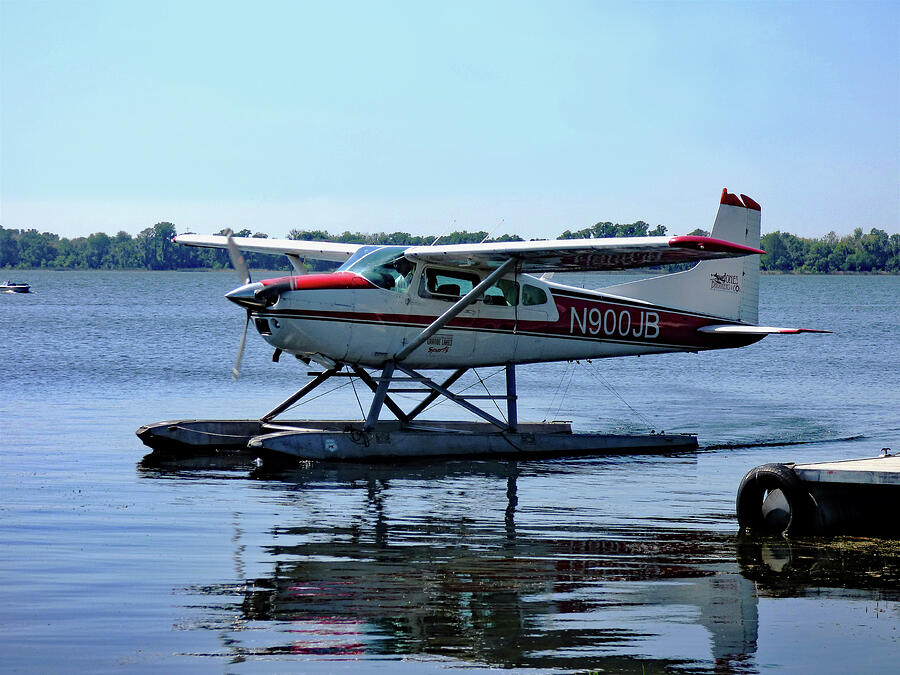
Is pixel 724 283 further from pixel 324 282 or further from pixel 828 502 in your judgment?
pixel 828 502

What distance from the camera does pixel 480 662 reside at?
5.69 metres

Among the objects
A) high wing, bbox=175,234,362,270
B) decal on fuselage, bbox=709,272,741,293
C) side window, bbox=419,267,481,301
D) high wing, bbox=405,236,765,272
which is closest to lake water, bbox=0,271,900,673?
side window, bbox=419,267,481,301

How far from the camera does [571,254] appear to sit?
13195 mm

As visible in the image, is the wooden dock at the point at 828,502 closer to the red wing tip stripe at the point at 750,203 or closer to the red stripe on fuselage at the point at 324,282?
the red stripe on fuselage at the point at 324,282

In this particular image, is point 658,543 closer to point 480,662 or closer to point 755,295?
point 480,662

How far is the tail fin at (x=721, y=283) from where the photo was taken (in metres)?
15.5

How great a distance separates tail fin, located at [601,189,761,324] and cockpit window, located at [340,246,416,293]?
3129 mm

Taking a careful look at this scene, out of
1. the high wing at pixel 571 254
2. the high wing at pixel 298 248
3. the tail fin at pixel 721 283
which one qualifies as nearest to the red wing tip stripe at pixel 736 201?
the tail fin at pixel 721 283

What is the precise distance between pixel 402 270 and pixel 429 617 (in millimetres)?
7529

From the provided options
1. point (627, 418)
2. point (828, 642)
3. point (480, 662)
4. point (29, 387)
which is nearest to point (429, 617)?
point (480, 662)

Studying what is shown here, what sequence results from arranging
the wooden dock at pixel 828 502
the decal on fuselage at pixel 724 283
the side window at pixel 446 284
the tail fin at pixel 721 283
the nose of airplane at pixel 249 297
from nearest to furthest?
the wooden dock at pixel 828 502, the nose of airplane at pixel 249 297, the side window at pixel 446 284, the tail fin at pixel 721 283, the decal on fuselage at pixel 724 283

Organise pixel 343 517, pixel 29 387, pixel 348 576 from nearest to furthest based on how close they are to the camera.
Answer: pixel 348 576 < pixel 343 517 < pixel 29 387

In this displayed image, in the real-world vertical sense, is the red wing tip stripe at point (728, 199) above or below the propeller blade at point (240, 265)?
above

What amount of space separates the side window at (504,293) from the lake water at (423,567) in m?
2.02
